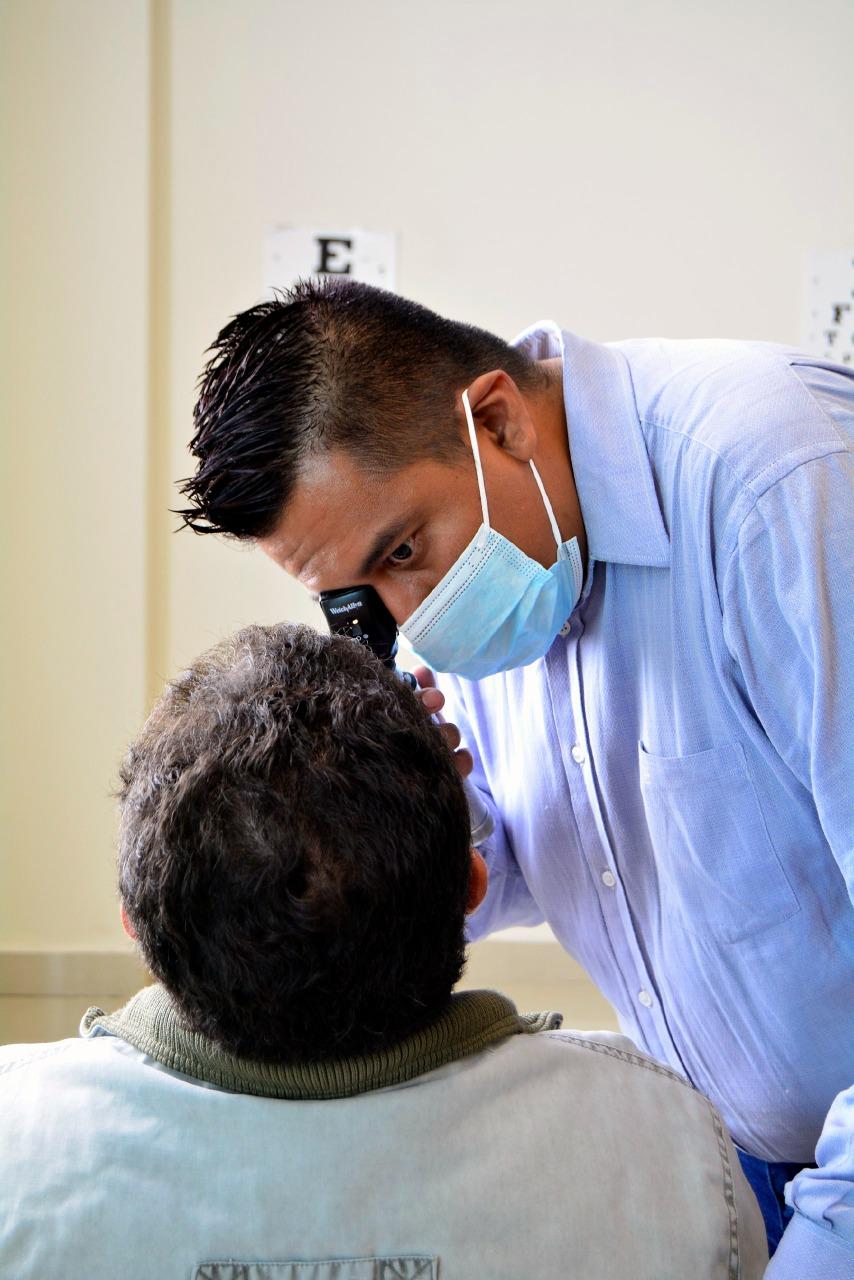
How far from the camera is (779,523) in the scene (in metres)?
1.08

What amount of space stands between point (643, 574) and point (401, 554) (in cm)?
26

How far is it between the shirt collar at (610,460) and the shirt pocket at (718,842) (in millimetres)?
217

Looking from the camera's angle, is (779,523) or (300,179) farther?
(300,179)

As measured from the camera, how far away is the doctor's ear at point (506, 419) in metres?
1.27

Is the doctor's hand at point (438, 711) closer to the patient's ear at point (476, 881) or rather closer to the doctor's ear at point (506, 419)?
the patient's ear at point (476, 881)

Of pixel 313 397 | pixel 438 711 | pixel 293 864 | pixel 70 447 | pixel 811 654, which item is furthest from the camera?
pixel 70 447

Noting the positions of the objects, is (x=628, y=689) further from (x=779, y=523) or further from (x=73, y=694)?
(x=73, y=694)

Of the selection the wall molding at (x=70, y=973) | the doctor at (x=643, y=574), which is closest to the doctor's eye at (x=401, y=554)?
the doctor at (x=643, y=574)

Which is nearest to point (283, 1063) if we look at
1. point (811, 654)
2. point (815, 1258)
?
point (815, 1258)

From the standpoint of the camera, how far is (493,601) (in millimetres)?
1279

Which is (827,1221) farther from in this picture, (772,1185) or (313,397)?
(313,397)

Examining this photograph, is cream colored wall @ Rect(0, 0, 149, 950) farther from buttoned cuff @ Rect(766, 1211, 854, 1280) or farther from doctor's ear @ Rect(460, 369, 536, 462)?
buttoned cuff @ Rect(766, 1211, 854, 1280)

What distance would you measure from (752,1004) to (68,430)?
1.90m

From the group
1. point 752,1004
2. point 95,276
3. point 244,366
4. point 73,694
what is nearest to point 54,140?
point 95,276
